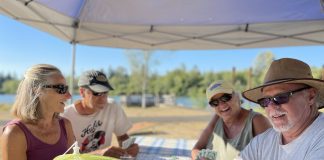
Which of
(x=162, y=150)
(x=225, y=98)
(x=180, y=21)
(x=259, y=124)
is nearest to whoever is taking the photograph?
(x=259, y=124)

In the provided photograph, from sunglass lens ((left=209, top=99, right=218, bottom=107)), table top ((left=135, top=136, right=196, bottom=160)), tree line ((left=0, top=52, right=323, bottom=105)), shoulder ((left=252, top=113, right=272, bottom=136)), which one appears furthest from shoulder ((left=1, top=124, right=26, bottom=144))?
tree line ((left=0, top=52, right=323, bottom=105))

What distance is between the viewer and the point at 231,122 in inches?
96.0

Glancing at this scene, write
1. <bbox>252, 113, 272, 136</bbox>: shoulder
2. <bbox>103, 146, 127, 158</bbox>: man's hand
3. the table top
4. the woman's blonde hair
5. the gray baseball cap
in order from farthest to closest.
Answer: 1. the table top
2. the gray baseball cap
3. <bbox>252, 113, 272, 136</bbox>: shoulder
4. <bbox>103, 146, 127, 158</bbox>: man's hand
5. the woman's blonde hair

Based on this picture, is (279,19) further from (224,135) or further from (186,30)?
(224,135)

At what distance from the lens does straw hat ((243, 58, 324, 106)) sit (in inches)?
57.0

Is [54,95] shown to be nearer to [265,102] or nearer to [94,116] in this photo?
[94,116]

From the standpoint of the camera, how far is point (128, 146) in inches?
89.1

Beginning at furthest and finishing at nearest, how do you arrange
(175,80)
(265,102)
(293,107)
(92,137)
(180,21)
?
(175,80) → (180,21) → (92,137) → (265,102) → (293,107)

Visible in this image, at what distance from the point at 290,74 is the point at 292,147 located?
333 millimetres

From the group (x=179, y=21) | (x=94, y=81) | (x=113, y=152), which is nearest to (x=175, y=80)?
(x=179, y=21)

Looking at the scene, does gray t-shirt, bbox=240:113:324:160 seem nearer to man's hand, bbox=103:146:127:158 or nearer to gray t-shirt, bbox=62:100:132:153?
man's hand, bbox=103:146:127:158

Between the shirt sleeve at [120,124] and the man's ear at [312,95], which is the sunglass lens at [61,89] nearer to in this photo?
the shirt sleeve at [120,124]

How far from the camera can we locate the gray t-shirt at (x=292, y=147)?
1333mm

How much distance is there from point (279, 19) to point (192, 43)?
1.07 meters
